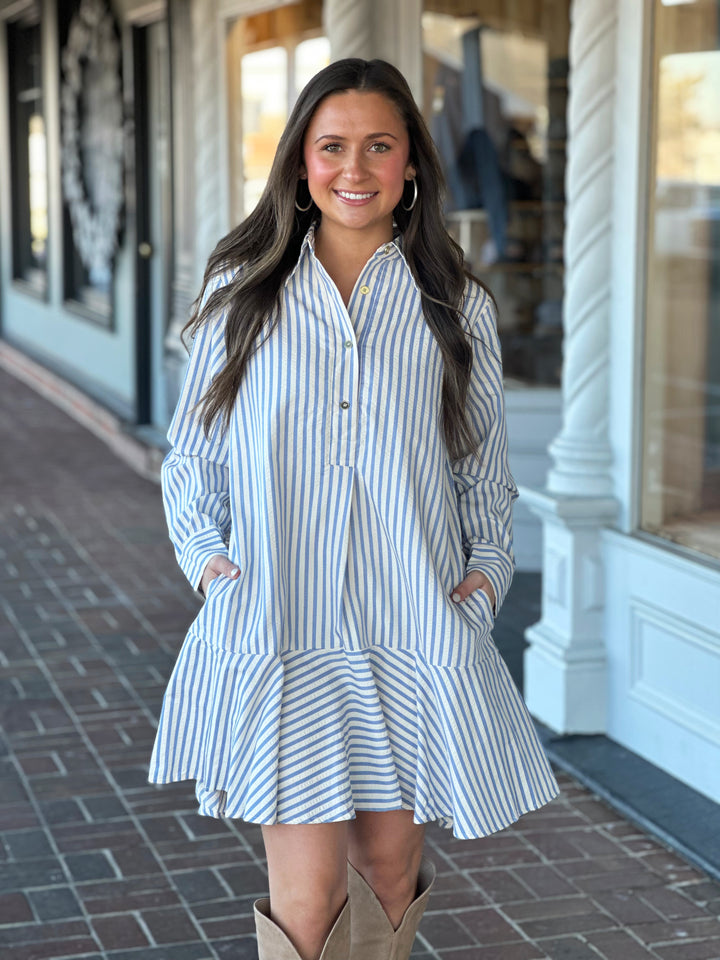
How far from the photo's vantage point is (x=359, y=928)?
2.37 m

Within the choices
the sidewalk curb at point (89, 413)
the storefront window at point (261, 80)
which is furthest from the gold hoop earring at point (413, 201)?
the sidewalk curb at point (89, 413)

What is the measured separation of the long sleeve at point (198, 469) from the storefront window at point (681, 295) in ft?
7.47

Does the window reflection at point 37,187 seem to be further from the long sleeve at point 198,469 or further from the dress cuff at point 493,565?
the dress cuff at point 493,565

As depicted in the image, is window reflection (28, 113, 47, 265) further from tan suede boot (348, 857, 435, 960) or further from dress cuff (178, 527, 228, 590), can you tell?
tan suede boot (348, 857, 435, 960)

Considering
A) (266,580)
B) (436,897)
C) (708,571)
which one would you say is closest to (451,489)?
(266,580)

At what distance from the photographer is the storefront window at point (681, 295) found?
440cm

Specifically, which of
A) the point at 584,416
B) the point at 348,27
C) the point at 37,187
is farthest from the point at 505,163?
the point at 37,187

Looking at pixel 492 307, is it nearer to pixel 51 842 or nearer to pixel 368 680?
pixel 368 680

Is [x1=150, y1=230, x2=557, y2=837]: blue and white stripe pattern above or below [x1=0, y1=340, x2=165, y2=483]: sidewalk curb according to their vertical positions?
above

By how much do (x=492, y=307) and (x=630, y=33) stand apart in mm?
2180

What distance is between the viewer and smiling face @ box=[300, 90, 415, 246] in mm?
2236

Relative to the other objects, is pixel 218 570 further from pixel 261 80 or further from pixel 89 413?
pixel 89 413

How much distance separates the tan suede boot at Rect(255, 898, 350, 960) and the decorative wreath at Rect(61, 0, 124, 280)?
Answer: 8.95 metres

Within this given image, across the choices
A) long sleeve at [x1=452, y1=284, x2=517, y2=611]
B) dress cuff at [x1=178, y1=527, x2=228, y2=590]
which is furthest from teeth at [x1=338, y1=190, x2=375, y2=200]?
dress cuff at [x1=178, y1=527, x2=228, y2=590]
